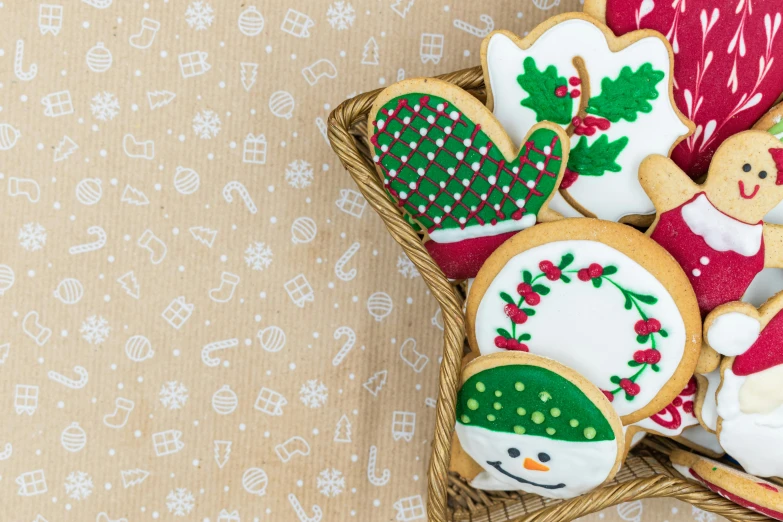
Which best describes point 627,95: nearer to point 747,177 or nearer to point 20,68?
point 747,177

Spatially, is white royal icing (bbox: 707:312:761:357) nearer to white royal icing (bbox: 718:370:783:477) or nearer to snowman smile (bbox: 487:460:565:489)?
white royal icing (bbox: 718:370:783:477)

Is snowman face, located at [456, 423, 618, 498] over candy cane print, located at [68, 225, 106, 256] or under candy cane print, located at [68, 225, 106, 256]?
under

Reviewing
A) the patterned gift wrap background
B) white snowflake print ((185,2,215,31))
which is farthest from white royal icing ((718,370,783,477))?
white snowflake print ((185,2,215,31))

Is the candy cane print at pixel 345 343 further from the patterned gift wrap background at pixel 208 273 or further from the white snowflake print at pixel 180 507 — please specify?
the white snowflake print at pixel 180 507

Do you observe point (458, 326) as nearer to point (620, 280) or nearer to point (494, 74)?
point (620, 280)

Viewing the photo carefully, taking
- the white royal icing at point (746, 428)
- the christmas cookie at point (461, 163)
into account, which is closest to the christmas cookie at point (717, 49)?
the christmas cookie at point (461, 163)

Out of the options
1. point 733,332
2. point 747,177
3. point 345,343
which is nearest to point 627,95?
point 747,177
